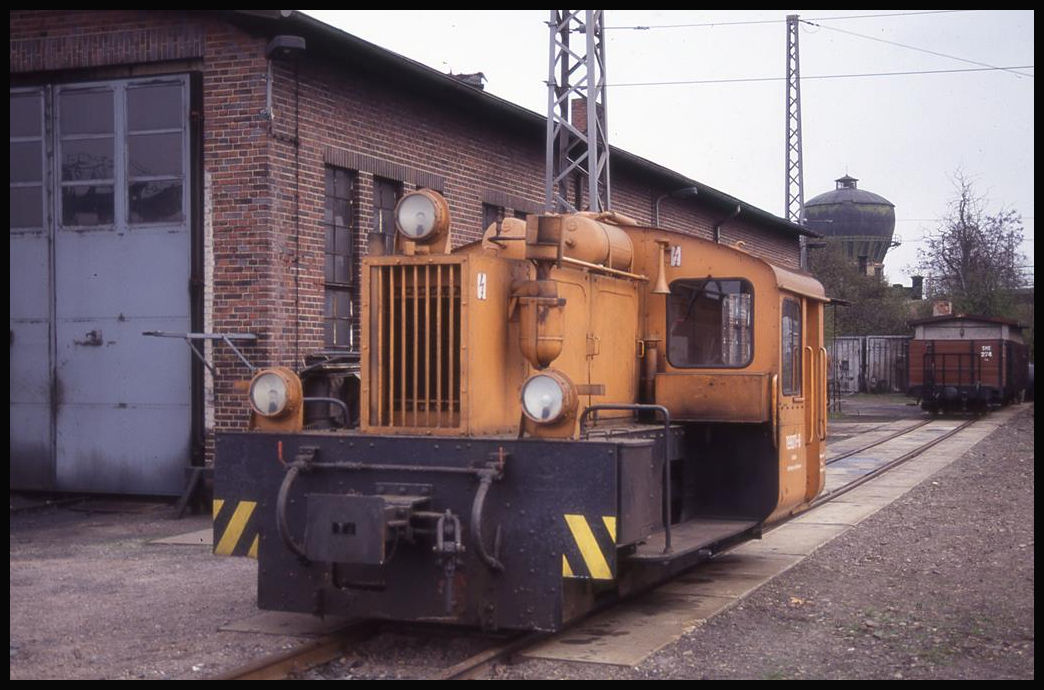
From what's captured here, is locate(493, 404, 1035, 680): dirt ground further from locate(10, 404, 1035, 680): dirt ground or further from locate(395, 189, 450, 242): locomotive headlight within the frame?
locate(395, 189, 450, 242): locomotive headlight

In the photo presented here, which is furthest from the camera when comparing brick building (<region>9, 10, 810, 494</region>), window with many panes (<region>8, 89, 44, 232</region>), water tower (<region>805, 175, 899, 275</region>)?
water tower (<region>805, 175, 899, 275</region>)

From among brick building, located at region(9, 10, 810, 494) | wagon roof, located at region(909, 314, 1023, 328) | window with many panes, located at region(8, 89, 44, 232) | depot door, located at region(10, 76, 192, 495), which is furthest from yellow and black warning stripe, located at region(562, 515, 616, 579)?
wagon roof, located at region(909, 314, 1023, 328)

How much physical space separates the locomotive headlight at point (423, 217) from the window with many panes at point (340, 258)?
6.24 metres

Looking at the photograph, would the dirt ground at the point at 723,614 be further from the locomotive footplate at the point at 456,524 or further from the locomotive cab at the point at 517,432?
the locomotive cab at the point at 517,432

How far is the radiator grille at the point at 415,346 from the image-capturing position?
22.1ft

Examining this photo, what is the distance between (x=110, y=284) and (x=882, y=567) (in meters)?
8.37

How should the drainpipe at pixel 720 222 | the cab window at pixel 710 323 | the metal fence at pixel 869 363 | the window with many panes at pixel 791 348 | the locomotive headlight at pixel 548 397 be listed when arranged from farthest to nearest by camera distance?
the metal fence at pixel 869 363 → the drainpipe at pixel 720 222 → the window with many panes at pixel 791 348 → the cab window at pixel 710 323 → the locomotive headlight at pixel 548 397

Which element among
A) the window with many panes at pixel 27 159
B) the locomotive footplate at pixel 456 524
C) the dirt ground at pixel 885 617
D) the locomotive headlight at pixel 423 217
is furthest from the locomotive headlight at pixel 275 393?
the window with many panes at pixel 27 159

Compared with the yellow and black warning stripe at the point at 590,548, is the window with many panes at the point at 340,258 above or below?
above

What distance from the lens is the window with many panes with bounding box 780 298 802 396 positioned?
8.42 m

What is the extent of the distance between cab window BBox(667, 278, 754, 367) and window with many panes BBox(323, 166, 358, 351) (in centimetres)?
566

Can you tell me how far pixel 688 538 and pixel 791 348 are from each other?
6.11 feet

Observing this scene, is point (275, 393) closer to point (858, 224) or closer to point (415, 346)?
point (415, 346)
